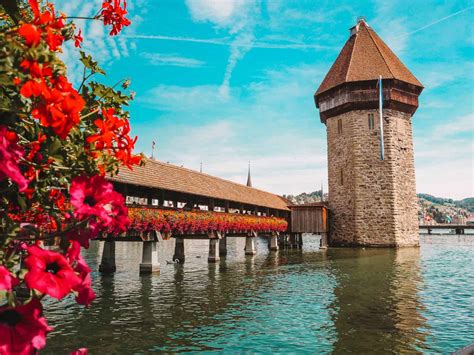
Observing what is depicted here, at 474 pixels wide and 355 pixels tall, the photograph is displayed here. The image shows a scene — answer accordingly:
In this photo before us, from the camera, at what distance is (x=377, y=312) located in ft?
27.6

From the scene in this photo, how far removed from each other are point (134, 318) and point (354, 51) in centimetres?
3100

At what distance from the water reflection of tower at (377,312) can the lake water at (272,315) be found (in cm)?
2

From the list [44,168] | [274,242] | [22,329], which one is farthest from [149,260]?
[274,242]

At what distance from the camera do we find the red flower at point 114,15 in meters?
2.24

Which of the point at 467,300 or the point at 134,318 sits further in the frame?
the point at 467,300

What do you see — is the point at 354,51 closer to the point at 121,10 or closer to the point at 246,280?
the point at 246,280

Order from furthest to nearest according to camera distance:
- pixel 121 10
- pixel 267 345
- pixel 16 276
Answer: pixel 267 345 → pixel 121 10 → pixel 16 276

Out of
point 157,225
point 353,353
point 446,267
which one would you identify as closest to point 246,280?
point 157,225

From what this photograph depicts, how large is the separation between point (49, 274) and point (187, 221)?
1544 cm

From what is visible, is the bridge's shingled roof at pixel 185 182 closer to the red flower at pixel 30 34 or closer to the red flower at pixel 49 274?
the red flower at pixel 30 34

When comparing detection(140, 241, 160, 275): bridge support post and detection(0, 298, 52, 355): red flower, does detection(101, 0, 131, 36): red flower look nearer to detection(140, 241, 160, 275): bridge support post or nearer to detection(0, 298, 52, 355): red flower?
detection(0, 298, 52, 355): red flower

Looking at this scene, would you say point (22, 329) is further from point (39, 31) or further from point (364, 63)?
point (364, 63)

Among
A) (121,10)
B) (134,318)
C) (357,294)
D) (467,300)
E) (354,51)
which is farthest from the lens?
(354,51)

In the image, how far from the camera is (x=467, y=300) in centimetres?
977
